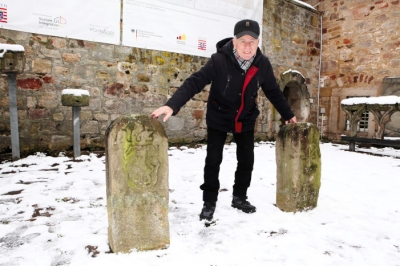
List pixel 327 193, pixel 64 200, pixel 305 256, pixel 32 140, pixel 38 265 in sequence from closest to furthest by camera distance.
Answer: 1. pixel 38 265
2. pixel 305 256
3. pixel 64 200
4. pixel 327 193
5. pixel 32 140

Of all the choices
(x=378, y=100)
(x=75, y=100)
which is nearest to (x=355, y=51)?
(x=378, y=100)

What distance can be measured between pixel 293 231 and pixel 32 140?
4.21 metres

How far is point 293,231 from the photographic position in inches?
77.9

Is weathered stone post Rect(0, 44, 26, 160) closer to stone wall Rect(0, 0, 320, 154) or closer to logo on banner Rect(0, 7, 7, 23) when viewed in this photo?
stone wall Rect(0, 0, 320, 154)

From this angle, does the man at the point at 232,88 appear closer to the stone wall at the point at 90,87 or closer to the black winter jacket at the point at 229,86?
the black winter jacket at the point at 229,86

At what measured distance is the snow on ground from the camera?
1.62m

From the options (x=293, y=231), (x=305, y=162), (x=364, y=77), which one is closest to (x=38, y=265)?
(x=293, y=231)

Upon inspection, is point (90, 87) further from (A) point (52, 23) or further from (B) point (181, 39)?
(B) point (181, 39)

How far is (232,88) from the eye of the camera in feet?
6.79

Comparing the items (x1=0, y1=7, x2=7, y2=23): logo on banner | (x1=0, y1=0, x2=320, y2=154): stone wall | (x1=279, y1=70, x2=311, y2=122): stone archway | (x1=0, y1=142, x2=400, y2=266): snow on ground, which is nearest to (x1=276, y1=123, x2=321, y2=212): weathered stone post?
(x1=0, y1=142, x2=400, y2=266): snow on ground

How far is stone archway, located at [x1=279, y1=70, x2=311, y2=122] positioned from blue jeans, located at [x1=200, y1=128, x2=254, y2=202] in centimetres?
544

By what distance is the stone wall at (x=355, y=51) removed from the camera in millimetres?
6719

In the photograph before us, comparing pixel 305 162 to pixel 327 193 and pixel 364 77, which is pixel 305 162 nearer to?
pixel 327 193

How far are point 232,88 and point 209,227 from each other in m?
1.06
